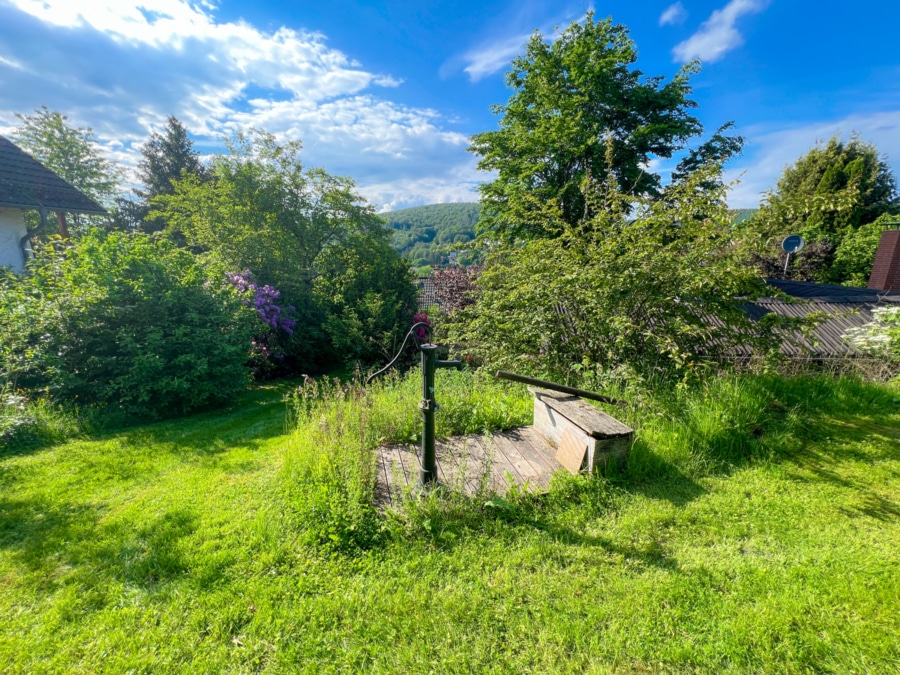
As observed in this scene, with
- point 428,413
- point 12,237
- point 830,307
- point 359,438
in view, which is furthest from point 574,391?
point 12,237

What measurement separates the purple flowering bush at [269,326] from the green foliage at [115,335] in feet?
9.40

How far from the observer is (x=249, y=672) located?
1.52m

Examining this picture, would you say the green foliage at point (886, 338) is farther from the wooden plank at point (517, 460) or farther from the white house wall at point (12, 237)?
the white house wall at point (12, 237)

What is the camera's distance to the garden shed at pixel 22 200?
8.51 metres

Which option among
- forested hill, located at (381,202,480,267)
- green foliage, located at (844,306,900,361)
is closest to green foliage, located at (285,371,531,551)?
green foliage, located at (844,306,900,361)

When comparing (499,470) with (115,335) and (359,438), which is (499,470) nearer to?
(359,438)

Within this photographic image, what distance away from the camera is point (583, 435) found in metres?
2.71

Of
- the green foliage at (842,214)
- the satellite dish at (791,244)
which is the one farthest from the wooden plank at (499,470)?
the green foliage at (842,214)

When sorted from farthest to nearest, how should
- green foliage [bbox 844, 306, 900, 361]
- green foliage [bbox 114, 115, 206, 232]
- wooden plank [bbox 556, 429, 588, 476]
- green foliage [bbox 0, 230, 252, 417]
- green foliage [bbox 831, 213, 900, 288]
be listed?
green foliage [bbox 114, 115, 206, 232] → green foliage [bbox 831, 213, 900, 288] → green foliage [bbox 0, 230, 252, 417] → green foliage [bbox 844, 306, 900, 361] → wooden plank [bbox 556, 429, 588, 476]

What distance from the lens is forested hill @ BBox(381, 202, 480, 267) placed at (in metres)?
66.9

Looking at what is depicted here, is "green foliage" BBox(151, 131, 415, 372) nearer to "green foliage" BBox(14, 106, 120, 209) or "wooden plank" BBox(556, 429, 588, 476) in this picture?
"wooden plank" BBox(556, 429, 588, 476)

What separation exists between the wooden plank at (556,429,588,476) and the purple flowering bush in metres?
8.20

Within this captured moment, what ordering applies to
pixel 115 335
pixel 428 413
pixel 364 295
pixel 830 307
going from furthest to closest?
pixel 364 295
pixel 830 307
pixel 115 335
pixel 428 413

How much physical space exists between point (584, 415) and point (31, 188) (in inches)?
573
